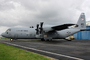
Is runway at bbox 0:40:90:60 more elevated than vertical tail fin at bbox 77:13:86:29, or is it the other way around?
vertical tail fin at bbox 77:13:86:29

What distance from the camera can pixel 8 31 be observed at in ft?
82.3

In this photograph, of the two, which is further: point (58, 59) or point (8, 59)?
point (58, 59)

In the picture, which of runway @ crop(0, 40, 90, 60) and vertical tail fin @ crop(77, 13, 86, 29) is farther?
vertical tail fin @ crop(77, 13, 86, 29)

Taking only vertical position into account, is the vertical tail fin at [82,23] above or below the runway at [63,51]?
above

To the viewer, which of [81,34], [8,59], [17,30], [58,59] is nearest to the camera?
[8,59]

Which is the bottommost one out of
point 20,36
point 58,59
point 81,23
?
point 58,59

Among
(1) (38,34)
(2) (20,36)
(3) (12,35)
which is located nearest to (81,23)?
(1) (38,34)

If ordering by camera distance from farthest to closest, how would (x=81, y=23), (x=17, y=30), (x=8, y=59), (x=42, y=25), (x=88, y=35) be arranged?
(x=88, y=35)
(x=81, y=23)
(x=17, y=30)
(x=42, y=25)
(x=8, y=59)

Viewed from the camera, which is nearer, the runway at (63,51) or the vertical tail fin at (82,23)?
the runway at (63,51)

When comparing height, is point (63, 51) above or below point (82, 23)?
below

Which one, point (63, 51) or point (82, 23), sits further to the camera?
point (82, 23)

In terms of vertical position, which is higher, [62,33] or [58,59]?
[62,33]

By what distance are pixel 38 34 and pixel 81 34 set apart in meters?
33.6

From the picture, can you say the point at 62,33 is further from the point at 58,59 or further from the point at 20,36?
the point at 58,59
